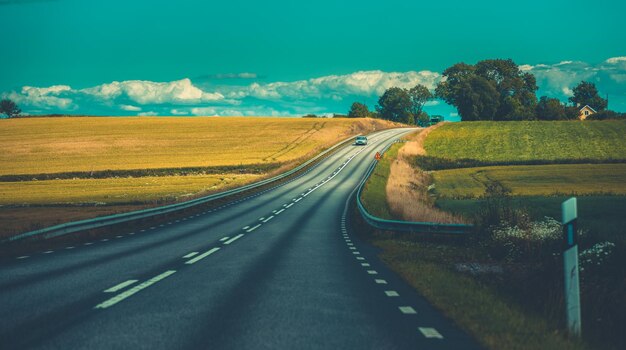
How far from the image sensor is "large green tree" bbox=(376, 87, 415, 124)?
166375mm

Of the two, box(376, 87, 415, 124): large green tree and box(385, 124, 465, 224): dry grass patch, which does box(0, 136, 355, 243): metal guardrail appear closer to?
box(385, 124, 465, 224): dry grass patch

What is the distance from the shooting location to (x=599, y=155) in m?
54.6

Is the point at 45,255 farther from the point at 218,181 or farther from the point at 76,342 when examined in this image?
the point at 218,181

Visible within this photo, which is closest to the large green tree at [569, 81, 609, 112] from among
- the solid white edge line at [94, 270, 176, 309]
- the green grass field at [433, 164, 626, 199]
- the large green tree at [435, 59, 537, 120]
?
the large green tree at [435, 59, 537, 120]

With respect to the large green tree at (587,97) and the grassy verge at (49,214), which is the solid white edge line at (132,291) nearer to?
the grassy verge at (49,214)

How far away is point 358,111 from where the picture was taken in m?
165

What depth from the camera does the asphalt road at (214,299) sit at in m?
5.71

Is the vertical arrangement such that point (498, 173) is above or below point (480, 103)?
below

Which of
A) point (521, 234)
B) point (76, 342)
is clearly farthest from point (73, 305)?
point (521, 234)

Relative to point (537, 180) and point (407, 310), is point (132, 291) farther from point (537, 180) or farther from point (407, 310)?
point (537, 180)

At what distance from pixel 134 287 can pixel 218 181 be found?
39006 millimetres

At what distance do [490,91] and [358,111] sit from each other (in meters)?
60.8

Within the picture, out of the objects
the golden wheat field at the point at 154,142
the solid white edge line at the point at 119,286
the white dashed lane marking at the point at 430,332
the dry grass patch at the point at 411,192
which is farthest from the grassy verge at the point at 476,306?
the golden wheat field at the point at 154,142

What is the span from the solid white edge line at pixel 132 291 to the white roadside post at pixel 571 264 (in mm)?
5605
